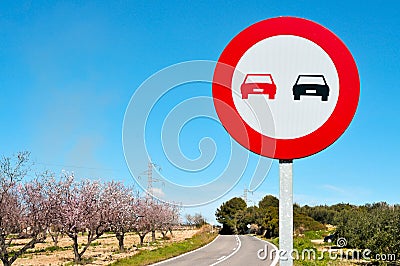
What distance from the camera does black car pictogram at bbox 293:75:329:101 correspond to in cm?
196

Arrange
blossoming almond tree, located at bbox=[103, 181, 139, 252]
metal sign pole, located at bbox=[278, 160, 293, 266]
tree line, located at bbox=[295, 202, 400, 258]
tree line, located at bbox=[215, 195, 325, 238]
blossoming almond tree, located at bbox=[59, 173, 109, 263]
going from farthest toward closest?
1. tree line, located at bbox=[215, 195, 325, 238]
2. blossoming almond tree, located at bbox=[103, 181, 139, 252]
3. blossoming almond tree, located at bbox=[59, 173, 109, 263]
4. tree line, located at bbox=[295, 202, 400, 258]
5. metal sign pole, located at bbox=[278, 160, 293, 266]

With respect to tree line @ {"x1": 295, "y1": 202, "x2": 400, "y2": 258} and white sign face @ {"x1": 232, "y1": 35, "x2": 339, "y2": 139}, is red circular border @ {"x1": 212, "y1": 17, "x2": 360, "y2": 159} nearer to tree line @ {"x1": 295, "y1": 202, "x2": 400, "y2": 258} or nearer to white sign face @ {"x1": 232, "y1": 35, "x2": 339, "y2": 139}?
white sign face @ {"x1": 232, "y1": 35, "x2": 339, "y2": 139}

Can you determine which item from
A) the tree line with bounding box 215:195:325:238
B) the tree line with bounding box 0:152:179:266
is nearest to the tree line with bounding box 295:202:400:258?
the tree line with bounding box 0:152:179:266

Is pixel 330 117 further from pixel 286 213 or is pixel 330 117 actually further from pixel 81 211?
pixel 81 211

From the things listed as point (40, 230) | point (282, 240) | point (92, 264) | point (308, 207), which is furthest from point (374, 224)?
point (308, 207)

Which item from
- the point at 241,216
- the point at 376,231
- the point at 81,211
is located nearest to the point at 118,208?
the point at 81,211

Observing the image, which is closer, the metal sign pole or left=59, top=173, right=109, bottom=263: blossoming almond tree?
the metal sign pole

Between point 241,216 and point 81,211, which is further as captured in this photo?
point 241,216

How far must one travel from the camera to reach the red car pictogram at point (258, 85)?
77.6 inches

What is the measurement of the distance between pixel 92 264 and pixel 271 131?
87.9 feet

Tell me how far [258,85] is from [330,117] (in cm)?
34

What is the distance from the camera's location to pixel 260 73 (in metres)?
2.00

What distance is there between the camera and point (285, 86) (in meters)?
1.98

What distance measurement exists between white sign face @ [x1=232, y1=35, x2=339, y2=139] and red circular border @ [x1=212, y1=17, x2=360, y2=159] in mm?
21
